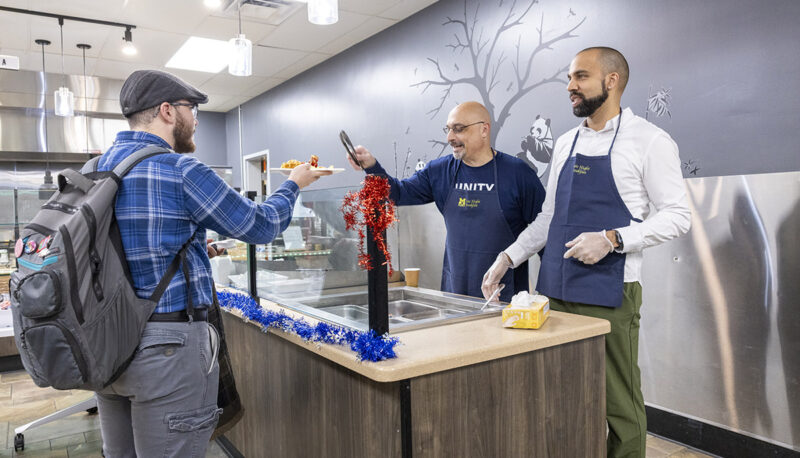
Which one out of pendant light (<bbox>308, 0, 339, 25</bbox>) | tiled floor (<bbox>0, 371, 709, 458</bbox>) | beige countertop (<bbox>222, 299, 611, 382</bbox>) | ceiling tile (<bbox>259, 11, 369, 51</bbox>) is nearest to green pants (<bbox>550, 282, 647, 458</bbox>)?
beige countertop (<bbox>222, 299, 611, 382</bbox>)

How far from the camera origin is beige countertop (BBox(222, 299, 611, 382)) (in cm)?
134

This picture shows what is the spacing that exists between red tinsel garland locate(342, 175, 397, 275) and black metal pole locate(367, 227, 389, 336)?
0.01 metres

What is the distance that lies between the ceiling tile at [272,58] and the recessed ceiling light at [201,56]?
320mm

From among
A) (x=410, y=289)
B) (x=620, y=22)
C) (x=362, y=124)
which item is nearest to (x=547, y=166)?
(x=620, y=22)

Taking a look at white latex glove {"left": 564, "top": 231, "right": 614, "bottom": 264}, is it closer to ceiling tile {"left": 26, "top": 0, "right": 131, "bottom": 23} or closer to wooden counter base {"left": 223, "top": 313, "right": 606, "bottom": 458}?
wooden counter base {"left": 223, "top": 313, "right": 606, "bottom": 458}

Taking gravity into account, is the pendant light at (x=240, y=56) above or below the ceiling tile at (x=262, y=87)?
Result: below

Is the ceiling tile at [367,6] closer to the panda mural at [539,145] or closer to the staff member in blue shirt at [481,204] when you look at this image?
the panda mural at [539,145]

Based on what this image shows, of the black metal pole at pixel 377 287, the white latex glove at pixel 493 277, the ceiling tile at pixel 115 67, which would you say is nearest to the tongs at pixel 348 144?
the black metal pole at pixel 377 287

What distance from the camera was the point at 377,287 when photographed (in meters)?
1.49

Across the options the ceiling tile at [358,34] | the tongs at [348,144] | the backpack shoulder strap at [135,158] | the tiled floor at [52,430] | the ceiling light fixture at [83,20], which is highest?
the ceiling tile at [358,34]

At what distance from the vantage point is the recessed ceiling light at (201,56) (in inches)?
213

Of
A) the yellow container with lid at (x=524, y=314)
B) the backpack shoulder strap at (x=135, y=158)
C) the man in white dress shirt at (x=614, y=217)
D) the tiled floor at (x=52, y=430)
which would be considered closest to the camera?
the backpack shoulder strap at (x=135, y=158)

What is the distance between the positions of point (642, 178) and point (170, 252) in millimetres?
1460

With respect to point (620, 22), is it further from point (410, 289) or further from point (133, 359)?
point (133, 359)
